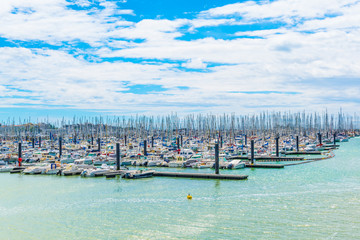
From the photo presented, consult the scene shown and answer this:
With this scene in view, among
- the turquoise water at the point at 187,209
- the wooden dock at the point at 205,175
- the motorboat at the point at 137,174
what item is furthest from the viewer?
the motorboat at the point at 137,174

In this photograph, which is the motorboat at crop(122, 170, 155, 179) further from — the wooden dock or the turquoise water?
the turquoise water

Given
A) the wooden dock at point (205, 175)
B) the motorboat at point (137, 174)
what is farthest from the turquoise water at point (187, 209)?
the motorboat at point (137, 174)

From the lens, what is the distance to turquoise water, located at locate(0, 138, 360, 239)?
24.9 m

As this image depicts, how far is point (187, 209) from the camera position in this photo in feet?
102

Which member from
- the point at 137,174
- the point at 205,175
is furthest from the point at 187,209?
the point at 137,174

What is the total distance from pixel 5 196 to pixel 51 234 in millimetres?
18694

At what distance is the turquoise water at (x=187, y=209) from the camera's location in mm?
24906

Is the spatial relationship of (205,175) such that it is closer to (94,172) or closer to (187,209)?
(94,172)

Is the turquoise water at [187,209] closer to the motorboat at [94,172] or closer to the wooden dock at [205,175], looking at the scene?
the wooden dock at [205,175]

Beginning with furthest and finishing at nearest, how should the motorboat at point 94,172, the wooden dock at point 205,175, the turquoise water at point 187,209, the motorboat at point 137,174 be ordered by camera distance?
the motorboat at point 94,172
the motorboat at point 137,174
the wooden dock at point 205,175
the turquoise water at point 187,209

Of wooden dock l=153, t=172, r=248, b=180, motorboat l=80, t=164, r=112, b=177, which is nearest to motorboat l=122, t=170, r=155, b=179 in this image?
wooden dock l=153, t=172, r=248, b=180

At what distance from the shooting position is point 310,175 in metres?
50.2

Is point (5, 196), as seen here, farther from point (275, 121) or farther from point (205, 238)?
point (275, 121)

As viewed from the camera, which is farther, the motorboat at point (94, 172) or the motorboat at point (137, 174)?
the motorboat at point (94, 172)
